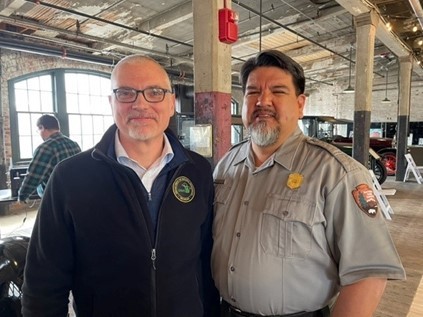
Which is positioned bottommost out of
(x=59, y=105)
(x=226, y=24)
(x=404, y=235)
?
(x=404, y=235)

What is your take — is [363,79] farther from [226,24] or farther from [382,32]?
[226,24]

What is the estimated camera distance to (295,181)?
127 cm

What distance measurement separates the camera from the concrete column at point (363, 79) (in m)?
5.60

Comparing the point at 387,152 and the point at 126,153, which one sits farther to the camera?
the point at 387,152

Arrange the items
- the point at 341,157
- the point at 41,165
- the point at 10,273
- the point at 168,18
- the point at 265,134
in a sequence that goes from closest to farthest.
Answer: the point at 341,157 → the point at 265,134 → the point at 10,273 → the point at 41,165 → the point at 168,18

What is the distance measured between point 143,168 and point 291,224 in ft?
2.01

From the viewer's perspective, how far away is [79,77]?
8.09m

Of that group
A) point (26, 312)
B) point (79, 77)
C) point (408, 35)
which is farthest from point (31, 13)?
point (408, 35)

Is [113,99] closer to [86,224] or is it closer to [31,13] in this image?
[86,224]

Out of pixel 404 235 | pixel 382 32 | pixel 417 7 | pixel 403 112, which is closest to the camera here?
pixel 404 235

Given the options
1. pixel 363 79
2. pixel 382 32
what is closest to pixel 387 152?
pixel 382 32

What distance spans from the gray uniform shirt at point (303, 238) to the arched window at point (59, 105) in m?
6.80

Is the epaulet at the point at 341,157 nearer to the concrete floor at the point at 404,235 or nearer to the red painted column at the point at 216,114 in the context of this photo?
the red painted column at the point at 216,114

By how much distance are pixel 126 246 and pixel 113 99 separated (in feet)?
1.90
